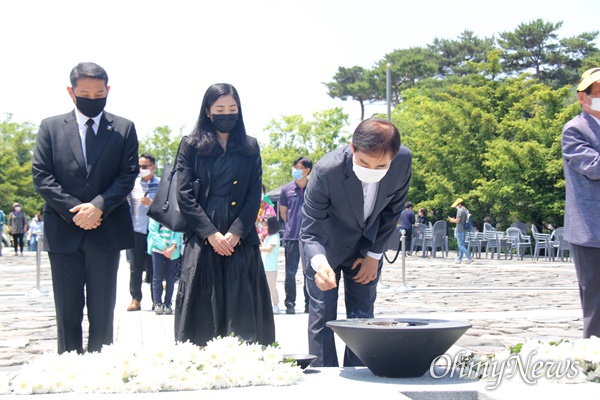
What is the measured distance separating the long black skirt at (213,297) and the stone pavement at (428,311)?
1.65m

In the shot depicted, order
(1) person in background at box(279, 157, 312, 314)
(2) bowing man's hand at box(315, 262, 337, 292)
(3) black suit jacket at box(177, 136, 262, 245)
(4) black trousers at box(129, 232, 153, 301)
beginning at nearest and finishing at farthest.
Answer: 1. (2) bowing man's hand at box(315, 262, 337, 292)
2. (3) black suit jacket at box(177, 136, 262, 245)
3. (1) person in background at box(279, 157, 312, 314)
4. (4) black trousers at box(129, 232, 153, 301)

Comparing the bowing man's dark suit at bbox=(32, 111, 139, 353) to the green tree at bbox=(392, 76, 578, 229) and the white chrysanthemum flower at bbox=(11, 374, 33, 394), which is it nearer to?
the white chrysanthemum flower at bbox=(11, 374, 33, 394)

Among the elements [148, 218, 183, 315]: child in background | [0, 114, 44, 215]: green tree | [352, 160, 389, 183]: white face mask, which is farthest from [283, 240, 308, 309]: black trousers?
[0, 114, 44, 215]: green tree

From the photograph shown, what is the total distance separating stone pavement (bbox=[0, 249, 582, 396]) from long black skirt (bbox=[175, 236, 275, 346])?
5.41ft

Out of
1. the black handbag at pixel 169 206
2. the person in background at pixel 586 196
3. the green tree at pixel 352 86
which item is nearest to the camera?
the person in background at pixel 586 196

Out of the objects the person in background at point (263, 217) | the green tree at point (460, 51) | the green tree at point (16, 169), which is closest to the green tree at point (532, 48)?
the green tree at point (460, 51)

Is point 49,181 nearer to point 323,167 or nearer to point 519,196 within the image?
point 323,167

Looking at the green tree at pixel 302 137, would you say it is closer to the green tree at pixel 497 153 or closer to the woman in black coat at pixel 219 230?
the green tree at pixel 497 153

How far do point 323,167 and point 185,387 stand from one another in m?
1.76

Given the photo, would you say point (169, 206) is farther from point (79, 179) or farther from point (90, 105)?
point (90, 105)

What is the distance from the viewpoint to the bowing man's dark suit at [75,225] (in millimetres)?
5402

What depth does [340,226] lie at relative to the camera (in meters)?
5.20

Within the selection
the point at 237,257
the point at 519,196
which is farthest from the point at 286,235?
the point at 519,196

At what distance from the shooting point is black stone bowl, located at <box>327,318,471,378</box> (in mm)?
3848
